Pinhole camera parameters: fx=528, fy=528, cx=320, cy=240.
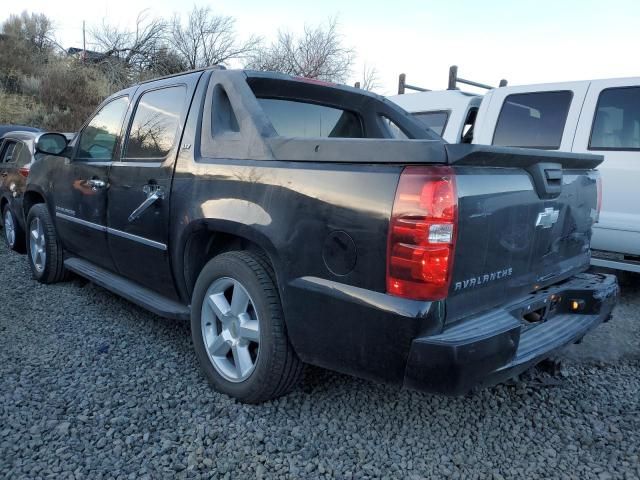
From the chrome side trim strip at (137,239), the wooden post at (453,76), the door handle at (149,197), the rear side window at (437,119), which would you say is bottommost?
the chrome side trim strip at (137,239)

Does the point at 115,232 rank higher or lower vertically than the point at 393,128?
lower

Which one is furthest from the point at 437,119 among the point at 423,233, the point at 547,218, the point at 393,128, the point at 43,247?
the point at 423,233

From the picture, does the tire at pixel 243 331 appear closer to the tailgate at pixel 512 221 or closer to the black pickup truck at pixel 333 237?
the black pickup truck at pixel 333 237

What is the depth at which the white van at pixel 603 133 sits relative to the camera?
188 inches

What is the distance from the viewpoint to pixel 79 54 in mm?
23969

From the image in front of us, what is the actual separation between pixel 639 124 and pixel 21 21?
1176 inches

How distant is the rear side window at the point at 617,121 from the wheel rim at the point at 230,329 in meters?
3.96

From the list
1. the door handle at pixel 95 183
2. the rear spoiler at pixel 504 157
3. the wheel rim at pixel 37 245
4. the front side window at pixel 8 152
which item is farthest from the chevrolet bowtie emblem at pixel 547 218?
the front side window at pixel 8 152

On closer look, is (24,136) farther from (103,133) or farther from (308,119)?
(308,119)

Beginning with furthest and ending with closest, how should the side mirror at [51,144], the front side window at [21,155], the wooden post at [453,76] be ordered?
the wooden post at [453,76], the front side window at [21,155], the side mirror at [51,144]

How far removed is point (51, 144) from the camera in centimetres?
454

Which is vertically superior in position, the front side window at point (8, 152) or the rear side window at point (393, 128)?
the rear side window at point (393, 128)

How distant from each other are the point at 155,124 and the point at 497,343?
8.45 feet

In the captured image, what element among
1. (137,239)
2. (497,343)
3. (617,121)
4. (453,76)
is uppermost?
(453,76)
